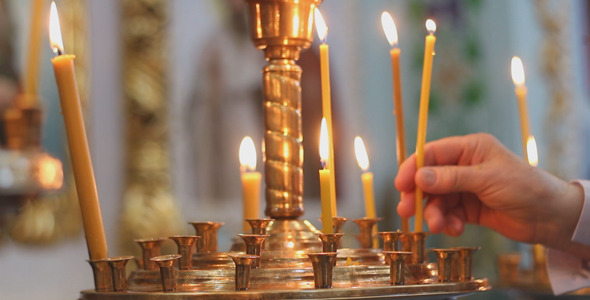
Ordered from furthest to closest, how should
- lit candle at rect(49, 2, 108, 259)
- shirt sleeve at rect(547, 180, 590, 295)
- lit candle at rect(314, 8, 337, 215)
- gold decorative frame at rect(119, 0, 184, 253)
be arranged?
gold decorative frame at rect(119, 0, 184, 253), shirt sleeve at rect(547, 180, 590, 295), lit candle at rect(314, 8, 337, 215), lit candle at rect(49, 2, 108, 259)

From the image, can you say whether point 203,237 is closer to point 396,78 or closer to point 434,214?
point 396,78

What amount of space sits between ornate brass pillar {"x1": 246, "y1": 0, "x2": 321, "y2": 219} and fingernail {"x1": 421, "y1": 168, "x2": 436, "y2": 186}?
299 mm

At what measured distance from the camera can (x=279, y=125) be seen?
0.73 meters

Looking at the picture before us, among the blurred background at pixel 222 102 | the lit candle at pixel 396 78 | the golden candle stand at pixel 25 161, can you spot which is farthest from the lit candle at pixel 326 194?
the golden candle stand at pixel 25 161

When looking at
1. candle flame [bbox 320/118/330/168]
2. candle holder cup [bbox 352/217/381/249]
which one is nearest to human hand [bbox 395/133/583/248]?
candle holder cup [bbox 352/217/381/249]

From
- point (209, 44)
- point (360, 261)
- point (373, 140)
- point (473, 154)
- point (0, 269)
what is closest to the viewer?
point (360, 261)

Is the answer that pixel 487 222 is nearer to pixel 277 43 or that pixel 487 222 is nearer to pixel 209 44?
pixel 277 43

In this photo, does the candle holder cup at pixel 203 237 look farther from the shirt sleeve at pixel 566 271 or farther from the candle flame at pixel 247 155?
the shirt sleeve at pixel 566 271

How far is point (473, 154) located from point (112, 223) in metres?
1.36

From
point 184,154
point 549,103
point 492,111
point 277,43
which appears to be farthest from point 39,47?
point 549,103

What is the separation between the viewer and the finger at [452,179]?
101 centimetres

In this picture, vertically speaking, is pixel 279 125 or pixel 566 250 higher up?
pixel 279 125

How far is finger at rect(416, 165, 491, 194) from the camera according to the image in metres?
1.01

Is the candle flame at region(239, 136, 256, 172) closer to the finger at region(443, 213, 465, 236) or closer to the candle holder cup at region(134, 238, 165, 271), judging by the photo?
the candle holder cup at region(134, 238, 165, 271)
